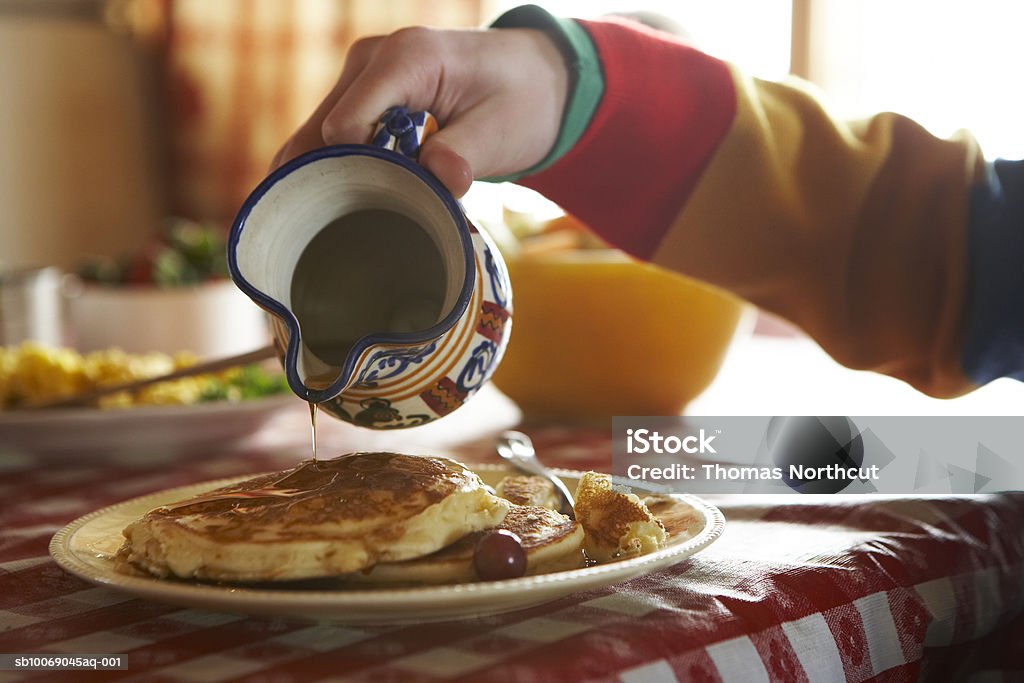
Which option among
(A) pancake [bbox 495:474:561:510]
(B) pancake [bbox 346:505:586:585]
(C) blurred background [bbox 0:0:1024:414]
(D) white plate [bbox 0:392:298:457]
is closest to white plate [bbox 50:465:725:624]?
(B) pancake [bbox 346:505:586:585]

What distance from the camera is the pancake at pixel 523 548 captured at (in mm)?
594

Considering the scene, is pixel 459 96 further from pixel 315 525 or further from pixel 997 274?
pixel 997 274

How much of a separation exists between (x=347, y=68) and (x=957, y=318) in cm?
73

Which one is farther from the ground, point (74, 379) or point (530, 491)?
point (530, 491)

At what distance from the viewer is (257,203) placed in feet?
2.62

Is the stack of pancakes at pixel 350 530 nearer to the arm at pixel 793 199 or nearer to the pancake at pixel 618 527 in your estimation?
the pancake at pixel 618 527

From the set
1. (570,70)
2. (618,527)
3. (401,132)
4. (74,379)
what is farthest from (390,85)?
(74,379)

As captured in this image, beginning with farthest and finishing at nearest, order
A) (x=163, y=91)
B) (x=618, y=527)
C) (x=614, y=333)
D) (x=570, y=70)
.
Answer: (x=163, y=91) < (x=614, y=333) < (x=570, y=70) < (x=618, y=527)

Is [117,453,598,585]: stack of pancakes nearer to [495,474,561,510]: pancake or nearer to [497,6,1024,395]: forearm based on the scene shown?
[495,474,561,510]: pancake

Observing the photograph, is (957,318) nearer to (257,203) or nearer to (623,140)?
(623,140)

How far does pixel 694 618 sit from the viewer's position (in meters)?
0.62

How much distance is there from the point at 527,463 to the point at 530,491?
11 cm

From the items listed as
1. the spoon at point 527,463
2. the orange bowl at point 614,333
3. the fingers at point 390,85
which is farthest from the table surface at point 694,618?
the fingers at point 390,85

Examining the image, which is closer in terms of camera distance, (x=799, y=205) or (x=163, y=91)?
(x=799, y=205)
